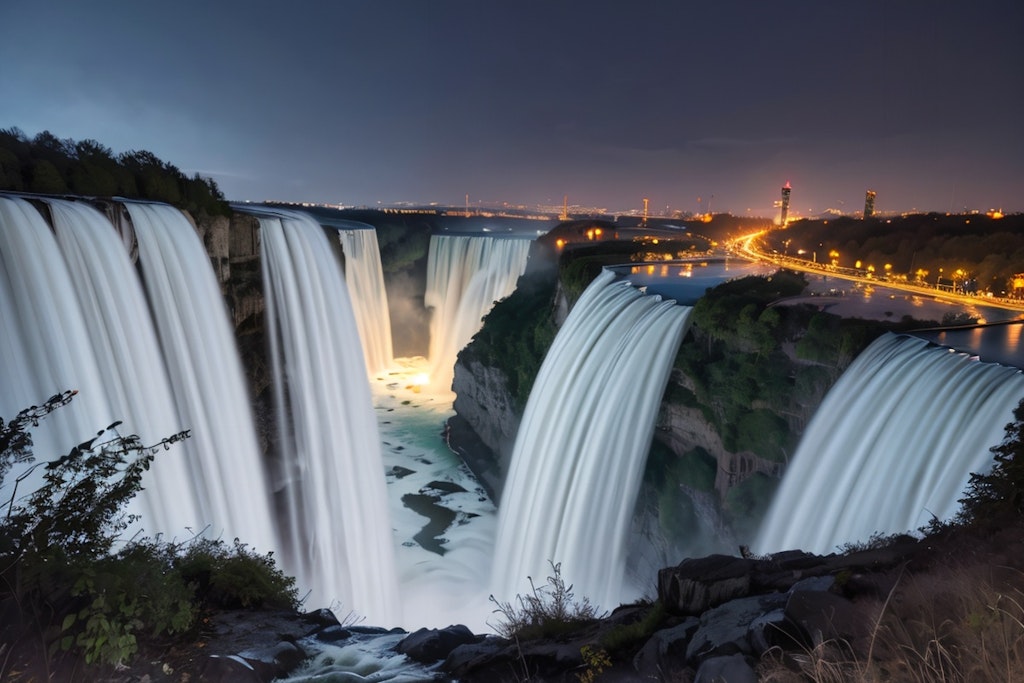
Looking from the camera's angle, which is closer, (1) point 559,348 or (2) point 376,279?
(1) point 559,348

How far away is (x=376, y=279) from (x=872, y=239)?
34116mm

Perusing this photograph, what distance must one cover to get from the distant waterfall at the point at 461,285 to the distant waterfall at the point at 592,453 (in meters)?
18.9

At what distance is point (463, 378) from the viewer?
117 feet

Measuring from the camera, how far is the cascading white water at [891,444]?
10.0 metres

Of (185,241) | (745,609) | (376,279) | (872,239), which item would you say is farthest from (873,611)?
(376,279)

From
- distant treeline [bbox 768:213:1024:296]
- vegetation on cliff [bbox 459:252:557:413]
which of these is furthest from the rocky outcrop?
distant treeline [bbox 768:213:1024:296]

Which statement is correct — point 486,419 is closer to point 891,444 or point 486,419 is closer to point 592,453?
point 592,453

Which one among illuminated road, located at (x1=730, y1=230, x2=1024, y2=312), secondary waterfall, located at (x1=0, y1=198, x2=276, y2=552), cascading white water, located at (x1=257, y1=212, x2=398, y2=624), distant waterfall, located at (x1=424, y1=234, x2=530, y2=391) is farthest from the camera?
distant waterfall, located at (x1=424, y1=234, x2=530, y2=391)

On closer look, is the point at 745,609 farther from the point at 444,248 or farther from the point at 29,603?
the point at 444,248

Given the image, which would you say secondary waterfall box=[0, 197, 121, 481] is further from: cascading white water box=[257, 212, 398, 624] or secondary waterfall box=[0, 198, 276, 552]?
cascading white water box=[257, 212, 398, 624]

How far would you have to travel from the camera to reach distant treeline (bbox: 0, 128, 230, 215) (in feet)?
53.2

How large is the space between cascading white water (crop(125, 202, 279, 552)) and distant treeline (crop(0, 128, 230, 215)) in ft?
9.29

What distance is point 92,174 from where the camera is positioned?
1828 cm

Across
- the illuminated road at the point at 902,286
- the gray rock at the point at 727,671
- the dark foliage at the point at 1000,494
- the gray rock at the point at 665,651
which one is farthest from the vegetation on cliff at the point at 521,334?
the gray rock at the point at 727,671
